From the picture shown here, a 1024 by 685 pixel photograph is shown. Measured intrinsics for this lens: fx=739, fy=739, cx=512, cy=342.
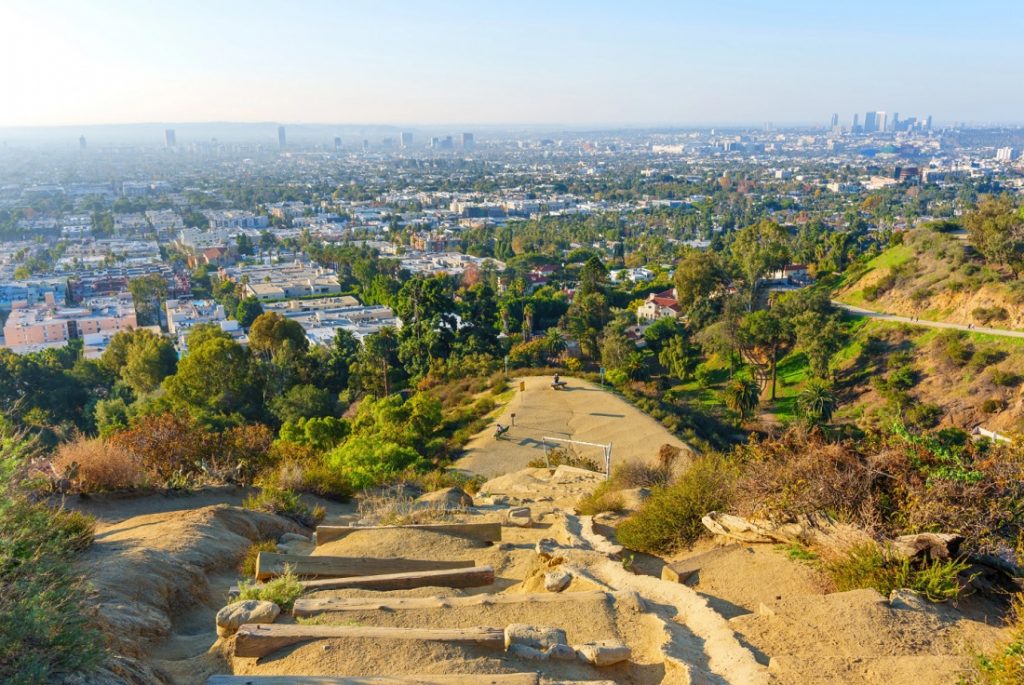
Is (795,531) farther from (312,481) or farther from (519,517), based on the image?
(312,481)

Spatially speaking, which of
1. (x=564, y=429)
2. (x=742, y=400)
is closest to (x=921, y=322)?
(x=742, y=400)

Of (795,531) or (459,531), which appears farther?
(459,531)

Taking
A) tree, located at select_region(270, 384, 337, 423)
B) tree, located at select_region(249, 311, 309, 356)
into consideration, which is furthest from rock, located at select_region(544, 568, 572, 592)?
tree, located at select_region(249, 311, 309, 356)

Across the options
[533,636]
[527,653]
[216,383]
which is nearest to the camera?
[527,653]

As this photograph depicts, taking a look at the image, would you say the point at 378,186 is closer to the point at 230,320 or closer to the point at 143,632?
the point at 230,320

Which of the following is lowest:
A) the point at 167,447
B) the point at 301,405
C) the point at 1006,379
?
the point at 1006,379

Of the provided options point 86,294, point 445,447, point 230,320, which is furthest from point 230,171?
Result: point 445,447

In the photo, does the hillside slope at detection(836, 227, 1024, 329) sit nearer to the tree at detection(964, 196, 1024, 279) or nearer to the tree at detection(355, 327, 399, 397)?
the tree at detection(964, 196, 1024, 279)
